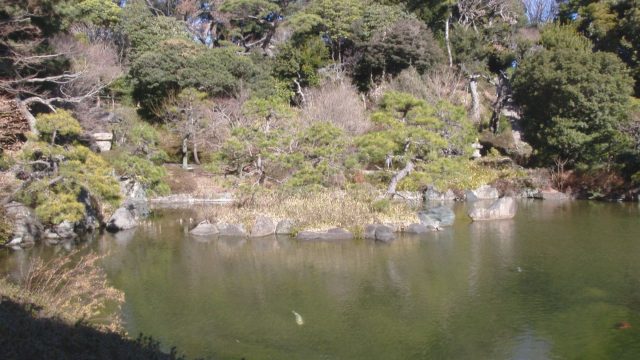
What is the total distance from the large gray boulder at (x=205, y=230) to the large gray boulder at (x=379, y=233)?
4204 mm

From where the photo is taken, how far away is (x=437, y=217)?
17.1 m

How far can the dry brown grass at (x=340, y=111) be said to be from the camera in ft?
82.1

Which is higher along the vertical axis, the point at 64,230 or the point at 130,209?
the point at 130,209

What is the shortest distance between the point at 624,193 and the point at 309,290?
56.4 feet

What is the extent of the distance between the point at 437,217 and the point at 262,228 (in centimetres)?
518

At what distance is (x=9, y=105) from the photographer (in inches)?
802

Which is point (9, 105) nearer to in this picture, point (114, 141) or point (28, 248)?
point (114, 141)

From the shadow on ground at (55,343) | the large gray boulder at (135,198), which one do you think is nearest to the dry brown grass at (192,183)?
the large gray boulder at (135,198)

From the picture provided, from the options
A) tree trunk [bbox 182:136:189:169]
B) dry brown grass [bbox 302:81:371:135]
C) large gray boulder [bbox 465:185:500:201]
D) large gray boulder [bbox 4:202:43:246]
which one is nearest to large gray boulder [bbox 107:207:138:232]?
large gray boulder [bbox 4:202:43:246]

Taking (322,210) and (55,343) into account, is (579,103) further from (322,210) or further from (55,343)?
(55,343)

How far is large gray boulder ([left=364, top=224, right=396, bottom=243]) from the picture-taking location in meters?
14.9

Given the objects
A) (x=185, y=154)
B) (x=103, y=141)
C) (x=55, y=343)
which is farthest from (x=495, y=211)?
(x=103, y=141)

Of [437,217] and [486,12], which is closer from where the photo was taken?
[437,217]

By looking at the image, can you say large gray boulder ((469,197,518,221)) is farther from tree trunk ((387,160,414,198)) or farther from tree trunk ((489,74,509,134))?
tree trunk ((489,74,509,134))
